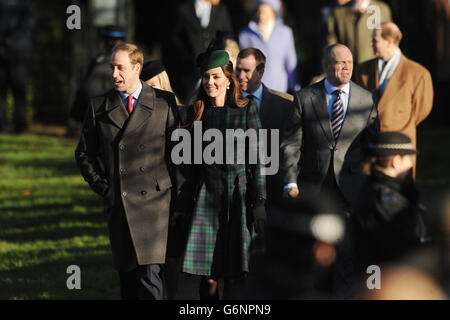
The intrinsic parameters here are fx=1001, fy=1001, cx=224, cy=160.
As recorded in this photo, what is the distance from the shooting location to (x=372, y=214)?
586 centimetres

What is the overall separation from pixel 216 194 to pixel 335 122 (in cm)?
141

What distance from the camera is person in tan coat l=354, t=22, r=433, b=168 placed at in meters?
9.20

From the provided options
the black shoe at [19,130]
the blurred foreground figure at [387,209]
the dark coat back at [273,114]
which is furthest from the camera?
the black shoe at [19,130]

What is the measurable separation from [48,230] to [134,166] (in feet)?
15.1

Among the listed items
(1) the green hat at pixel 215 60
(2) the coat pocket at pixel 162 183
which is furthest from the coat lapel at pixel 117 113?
(1) the green hat at pixel 215 60

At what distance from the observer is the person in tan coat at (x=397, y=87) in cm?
920

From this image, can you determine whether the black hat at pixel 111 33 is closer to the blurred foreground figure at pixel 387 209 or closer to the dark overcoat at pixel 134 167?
the dark overcoat at pixel 134 167

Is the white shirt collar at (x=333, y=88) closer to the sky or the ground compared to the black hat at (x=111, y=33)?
closer to the ground

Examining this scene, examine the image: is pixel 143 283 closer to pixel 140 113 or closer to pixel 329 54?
pixel 140 113

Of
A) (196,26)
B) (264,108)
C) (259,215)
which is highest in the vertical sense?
(196,26)

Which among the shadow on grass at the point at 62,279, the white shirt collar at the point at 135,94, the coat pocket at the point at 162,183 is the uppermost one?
the white shirt collar at the point at 135,94

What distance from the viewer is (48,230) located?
11281 mm

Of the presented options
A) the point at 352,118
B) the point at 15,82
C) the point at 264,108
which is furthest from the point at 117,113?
the point at 15,82

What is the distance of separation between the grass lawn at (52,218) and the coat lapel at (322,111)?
2333 millimetres
